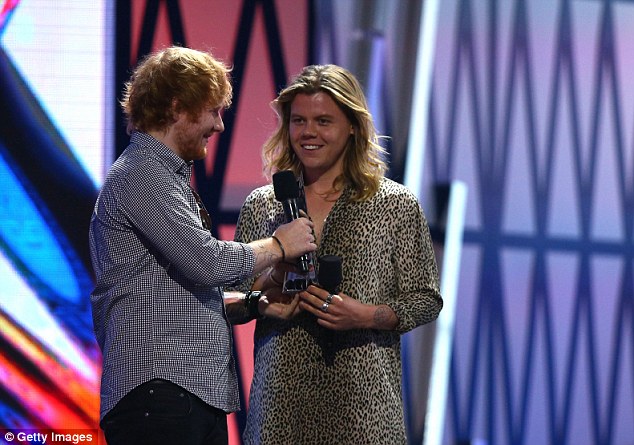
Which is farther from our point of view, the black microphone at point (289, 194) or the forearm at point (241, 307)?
the forearm at point (241, 307)

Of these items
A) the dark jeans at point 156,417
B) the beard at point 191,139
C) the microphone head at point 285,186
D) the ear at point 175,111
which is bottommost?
the dark jeans at point 156,417

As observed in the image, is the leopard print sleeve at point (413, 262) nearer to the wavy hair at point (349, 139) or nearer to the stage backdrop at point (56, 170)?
the wavy hair at point (349, 139)

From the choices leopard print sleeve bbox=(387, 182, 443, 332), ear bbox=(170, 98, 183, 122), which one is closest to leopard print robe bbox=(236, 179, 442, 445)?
leopard print sleeve bbox=(387, 182, 443, 332)

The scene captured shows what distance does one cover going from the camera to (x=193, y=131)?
85.3 inches

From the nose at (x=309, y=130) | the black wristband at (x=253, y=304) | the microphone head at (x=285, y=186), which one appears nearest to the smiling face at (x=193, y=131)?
the microphone head at (x=285, y=186)

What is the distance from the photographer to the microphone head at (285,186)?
2.29 metres

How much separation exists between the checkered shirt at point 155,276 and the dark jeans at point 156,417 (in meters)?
0.02

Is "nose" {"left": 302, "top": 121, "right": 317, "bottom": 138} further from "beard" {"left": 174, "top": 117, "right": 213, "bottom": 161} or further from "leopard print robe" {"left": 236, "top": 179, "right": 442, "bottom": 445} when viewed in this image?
"beard" {"left": 174, "top": 117, "right": 213, "bottom": 161}

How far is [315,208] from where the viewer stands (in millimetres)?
2543

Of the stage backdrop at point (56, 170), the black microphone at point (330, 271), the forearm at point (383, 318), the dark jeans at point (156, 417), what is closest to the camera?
the dark jeans at point (156, 417)

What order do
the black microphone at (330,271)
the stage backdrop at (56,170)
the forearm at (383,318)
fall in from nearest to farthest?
the black microphone at (330,271) → the forearm at (383,318) → the stage backdrop at (56,170)

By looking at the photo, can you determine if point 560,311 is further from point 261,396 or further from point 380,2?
point 261,396

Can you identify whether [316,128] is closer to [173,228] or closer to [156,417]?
[173,228]

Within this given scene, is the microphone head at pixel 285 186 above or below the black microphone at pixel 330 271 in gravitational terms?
above
